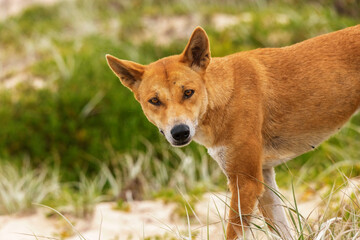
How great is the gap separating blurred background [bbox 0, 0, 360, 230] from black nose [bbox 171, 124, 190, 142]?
1400mm

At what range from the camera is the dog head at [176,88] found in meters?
3.72

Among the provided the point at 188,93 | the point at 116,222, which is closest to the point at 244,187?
the point at 188,93

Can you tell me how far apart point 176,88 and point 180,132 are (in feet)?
1.32

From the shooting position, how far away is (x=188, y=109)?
3.80 metres

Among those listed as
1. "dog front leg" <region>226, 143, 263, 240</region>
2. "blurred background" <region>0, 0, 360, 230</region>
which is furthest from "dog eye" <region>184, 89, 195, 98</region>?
"blurred background" <region>0, 0, 360, 230</region>

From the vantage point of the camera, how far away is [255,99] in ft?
13.1

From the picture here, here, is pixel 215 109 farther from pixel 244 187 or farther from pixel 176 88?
pixel 244 187

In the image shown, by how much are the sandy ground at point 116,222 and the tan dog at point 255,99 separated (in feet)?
5.46

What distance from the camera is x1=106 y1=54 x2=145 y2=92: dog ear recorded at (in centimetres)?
412

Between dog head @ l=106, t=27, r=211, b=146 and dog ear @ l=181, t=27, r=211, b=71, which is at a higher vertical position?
dog ear @ l=181, t=27, r=211, b=71

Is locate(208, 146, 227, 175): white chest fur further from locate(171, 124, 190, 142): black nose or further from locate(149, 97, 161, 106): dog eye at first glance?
locate(149, 97, 161, 106): dog eye

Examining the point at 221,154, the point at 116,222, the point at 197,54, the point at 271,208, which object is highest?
the point at 197,54

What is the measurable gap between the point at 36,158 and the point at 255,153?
558 cm

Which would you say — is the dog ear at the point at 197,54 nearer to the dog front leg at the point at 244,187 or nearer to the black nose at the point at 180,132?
the black nose at the point at 180,132
